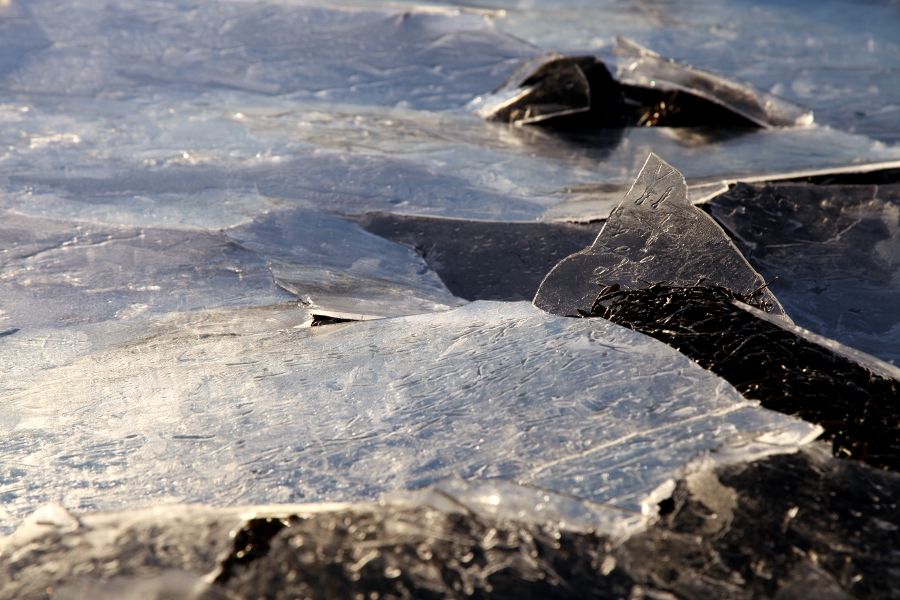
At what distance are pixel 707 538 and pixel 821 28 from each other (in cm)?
684

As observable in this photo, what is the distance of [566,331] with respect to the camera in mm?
2002

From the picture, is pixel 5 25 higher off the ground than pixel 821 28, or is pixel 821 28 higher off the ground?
pixel 821 28

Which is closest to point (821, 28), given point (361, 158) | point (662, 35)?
point (662, 35)

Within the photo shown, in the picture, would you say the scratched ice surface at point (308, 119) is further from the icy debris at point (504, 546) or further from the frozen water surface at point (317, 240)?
the icy debris at point (504, 546)

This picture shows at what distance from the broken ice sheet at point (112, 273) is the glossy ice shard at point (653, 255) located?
1.09 m

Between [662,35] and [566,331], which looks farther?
[662,35]

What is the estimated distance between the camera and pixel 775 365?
183 centimetres

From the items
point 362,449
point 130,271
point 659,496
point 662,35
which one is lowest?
point 130,271

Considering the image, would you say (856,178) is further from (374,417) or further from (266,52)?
(266,52)

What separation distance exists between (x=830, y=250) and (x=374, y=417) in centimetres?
219

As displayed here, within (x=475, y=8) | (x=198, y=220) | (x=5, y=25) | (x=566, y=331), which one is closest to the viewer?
(x=566, y=331)

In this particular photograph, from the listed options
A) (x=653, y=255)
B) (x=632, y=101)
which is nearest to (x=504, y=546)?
(x=653, y=255)

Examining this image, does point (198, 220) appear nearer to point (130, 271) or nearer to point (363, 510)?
point (130, 271)

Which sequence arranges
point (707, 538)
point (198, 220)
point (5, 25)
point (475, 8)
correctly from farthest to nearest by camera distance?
point (475, 8), point (5, 25), point (198, 220), point (707, 538)
